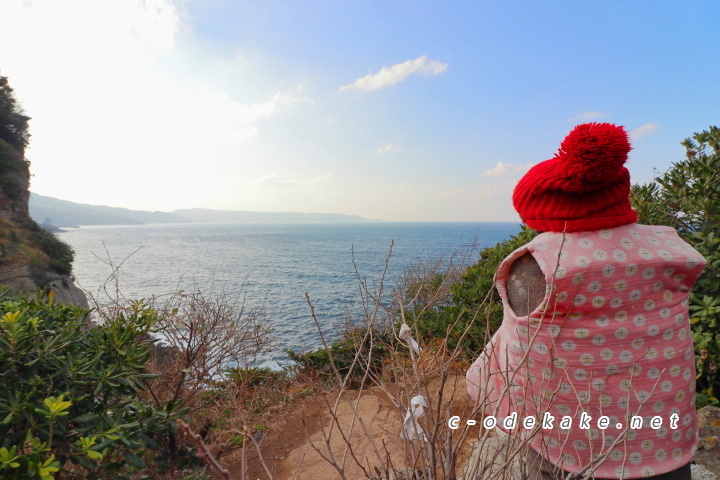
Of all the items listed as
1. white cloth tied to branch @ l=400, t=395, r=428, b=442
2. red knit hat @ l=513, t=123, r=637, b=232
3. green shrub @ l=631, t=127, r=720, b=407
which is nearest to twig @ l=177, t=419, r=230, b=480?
white cloth tied to branch @ l=400, t=395, r=428, b=442

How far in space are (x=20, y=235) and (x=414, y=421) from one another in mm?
21545

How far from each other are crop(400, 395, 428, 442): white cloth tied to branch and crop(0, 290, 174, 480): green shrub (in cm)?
166

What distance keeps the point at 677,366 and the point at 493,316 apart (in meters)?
2.94

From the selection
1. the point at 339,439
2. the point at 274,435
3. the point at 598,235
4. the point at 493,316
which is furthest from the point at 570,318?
the point at 274,435

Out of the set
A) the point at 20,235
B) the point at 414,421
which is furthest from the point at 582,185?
the point at 20,235

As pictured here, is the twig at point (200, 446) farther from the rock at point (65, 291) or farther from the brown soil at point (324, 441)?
the rock at point (65, 291)

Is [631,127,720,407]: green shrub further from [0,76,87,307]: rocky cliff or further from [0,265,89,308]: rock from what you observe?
[0,76,87,307]: rocky cliff

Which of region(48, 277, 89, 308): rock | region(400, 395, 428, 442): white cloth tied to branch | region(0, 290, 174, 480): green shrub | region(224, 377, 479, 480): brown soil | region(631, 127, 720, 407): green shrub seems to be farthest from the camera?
region(48, 277, 89, 308): rock

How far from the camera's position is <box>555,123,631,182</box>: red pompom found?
1.59 metres

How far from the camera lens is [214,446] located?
425 centimetres

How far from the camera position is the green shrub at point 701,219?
2762mm

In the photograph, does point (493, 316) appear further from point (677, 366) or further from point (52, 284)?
point (52, 284)

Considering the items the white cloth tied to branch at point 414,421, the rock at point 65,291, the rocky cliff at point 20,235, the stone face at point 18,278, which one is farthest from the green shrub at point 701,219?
the rock at point 65,291

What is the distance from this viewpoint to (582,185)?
1650 millimetres
